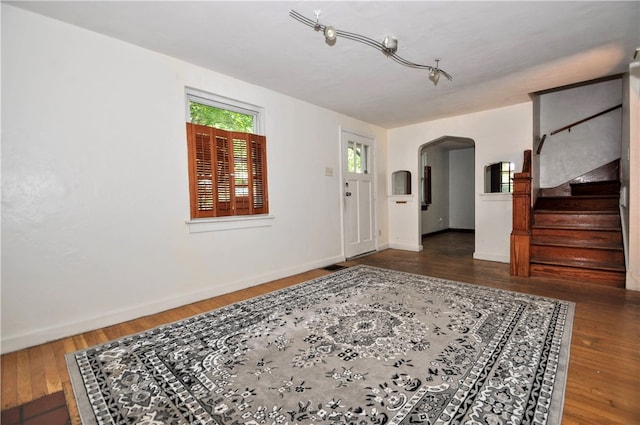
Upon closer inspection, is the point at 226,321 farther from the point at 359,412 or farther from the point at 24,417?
the point at 359,412

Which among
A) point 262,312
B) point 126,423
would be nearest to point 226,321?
point 262,312

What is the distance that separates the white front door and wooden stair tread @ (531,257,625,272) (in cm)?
269

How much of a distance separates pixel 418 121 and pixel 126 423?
589cm

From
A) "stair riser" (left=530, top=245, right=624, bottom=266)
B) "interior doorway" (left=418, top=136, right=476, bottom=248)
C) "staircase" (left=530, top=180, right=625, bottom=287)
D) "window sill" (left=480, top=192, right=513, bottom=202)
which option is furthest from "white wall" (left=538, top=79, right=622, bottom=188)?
"interior doorway" (left=418, top=136, right=476, bottom=248)

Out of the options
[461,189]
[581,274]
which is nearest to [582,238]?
[581,274]

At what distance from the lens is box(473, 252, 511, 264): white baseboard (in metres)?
4.91

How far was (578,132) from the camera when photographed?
499 centimetres

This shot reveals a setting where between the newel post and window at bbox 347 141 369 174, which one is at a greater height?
window at bbox 347 141 369 174

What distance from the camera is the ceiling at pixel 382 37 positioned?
2271mm

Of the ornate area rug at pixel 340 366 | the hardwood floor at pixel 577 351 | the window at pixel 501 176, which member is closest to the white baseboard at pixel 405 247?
the hardwood floor at pixel 577 351

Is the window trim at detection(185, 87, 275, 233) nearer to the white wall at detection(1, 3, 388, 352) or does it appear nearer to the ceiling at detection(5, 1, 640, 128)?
the white wall at detection(1, 3, 388, 352)

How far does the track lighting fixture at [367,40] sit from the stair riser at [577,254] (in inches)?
114

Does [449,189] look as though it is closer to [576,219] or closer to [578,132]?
[578,132]

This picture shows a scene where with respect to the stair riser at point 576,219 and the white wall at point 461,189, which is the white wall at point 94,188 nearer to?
the stair riser at point 576,219
